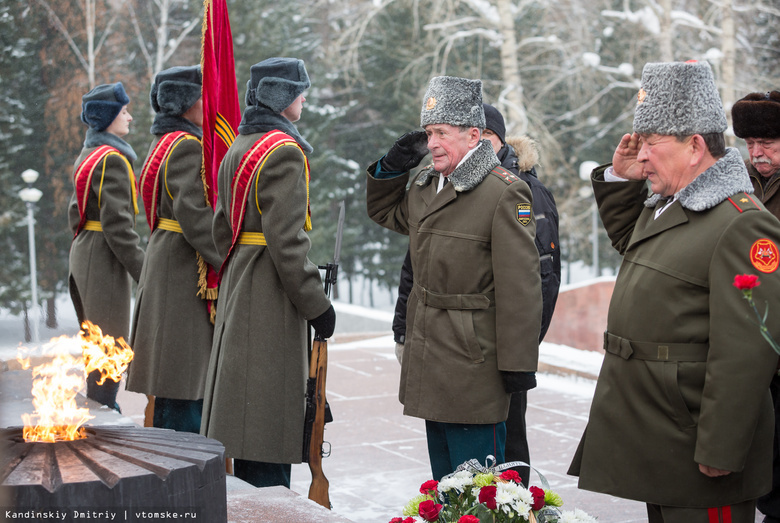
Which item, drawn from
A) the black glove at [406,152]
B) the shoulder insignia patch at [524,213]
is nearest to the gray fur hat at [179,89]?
the black glove at [406,152]

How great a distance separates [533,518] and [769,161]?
2.34 m

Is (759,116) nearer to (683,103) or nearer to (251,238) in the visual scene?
(683,103)

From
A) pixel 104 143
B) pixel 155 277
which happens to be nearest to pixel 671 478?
pixel 155 277

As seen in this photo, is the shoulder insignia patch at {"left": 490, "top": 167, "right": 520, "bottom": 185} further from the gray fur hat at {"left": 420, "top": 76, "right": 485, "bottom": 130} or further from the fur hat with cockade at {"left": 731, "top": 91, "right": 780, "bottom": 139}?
the fur hat with cockade at {"left": 731, "top": 91, "right": 780, "bottom": 139}

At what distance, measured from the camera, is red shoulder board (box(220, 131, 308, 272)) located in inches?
170

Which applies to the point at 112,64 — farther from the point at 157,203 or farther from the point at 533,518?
A: the point at 533,518

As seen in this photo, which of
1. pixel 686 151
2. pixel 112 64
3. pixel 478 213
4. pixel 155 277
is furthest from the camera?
pixel 112 64

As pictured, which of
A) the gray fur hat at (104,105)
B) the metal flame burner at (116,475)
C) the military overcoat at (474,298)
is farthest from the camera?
the gray fur hat at (104,105)

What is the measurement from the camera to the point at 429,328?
3895 mm

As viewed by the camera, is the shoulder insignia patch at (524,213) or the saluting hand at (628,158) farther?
the shoulder insignia patch at (524,213)

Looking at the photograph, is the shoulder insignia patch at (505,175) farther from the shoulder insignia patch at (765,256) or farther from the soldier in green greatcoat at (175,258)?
the soldier in green greatcoat at (175,258)

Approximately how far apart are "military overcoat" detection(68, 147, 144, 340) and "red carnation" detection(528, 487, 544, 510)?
378 centimetres

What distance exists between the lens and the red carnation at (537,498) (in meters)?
2.82

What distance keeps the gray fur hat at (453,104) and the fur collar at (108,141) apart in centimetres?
280
